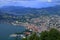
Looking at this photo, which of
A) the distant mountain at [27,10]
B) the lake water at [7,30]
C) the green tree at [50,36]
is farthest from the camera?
the distant mountain at [27,10]

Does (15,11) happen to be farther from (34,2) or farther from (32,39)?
(32,39)

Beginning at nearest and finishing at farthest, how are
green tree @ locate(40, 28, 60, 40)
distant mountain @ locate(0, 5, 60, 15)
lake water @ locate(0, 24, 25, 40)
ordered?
green tree @ locate(40, 28, 60, 40)
lake water @ locate(0, 24, 25, 40)
distant mountain @ locate(0, 5, 60, 15)

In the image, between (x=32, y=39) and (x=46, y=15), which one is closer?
(x=32, y=39)

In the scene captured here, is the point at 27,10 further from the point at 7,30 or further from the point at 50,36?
the point at 50,36

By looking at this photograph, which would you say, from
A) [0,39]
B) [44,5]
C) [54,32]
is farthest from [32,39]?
[44,5]

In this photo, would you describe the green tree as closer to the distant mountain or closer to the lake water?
the lake water

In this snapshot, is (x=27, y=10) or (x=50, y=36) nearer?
(x=50, y=36)

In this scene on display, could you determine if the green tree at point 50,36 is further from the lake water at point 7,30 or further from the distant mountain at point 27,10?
the distant mountain at point 27,10

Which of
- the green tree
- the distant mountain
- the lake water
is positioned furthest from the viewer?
the distant mountain

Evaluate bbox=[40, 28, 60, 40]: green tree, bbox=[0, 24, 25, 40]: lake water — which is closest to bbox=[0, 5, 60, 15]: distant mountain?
bbox=[0, 24, 25, 40]: lake water

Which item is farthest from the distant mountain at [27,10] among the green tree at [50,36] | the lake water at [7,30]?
the green tree at [50,36]

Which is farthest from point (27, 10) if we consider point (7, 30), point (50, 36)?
point (50, 36)
